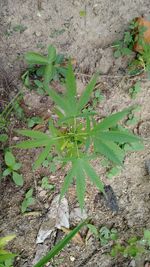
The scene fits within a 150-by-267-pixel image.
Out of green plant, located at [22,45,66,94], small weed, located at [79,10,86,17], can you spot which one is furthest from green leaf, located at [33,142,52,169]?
small weed, located at [79,10,86,17]

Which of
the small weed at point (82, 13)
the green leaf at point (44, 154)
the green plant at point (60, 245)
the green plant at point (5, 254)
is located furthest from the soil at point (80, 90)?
the green plant at point (60, 245)

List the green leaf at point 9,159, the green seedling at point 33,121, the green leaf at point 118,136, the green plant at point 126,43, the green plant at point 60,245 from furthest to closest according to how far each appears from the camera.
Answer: the green plant at point 126,43
the green seedling at point 33,121
the green leaf at point 9,159
the green leaf at point 118,136
the green plant at point 60,245

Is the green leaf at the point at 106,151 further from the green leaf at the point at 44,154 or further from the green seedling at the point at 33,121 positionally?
the green seedling at the point at 33,121

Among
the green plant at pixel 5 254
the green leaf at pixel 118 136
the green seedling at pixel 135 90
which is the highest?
the green seedling at pixel 135 90

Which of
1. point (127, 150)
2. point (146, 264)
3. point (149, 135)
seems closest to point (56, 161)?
point (127, 150)

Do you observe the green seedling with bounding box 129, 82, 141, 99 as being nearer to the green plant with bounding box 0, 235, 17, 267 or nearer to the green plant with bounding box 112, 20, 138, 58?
the green plant with bounding box 112, 20, 138, 58

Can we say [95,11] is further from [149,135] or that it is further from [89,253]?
[89,253]
